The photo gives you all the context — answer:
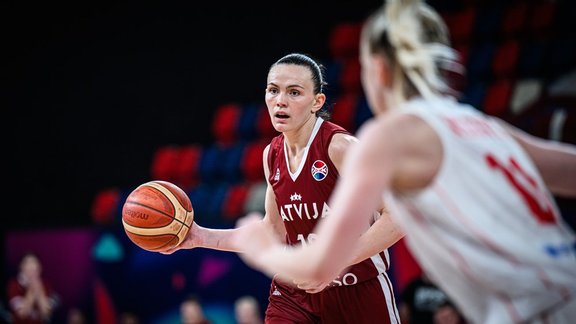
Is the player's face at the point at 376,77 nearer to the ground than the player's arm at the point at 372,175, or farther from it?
farther from it

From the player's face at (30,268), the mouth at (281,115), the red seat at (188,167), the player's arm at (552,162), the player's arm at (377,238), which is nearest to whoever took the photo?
the player's arm at (552,162)

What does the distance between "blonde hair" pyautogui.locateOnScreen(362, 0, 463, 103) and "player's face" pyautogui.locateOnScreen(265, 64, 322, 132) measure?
6.55 feet

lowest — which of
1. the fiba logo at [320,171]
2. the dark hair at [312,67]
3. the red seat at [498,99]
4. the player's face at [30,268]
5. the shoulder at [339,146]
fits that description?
the player's face at [30,268]

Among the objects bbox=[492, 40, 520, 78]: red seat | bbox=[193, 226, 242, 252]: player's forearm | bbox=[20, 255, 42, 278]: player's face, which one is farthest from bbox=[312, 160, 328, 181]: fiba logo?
bbox=[20, 255, 42, 278]: player's face

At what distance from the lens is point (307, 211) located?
166 inches

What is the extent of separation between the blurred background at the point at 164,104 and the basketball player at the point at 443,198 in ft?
22.4

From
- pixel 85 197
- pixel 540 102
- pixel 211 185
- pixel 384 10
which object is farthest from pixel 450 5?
pixel 384 10

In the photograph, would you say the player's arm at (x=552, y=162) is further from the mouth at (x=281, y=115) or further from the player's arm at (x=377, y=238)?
the mouth at (x=281, y=115)

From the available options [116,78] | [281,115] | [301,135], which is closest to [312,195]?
[301,135]

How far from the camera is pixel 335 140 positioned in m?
4.22

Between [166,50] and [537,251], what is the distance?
39.5ft

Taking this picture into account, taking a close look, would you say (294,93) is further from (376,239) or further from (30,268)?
(30,268)

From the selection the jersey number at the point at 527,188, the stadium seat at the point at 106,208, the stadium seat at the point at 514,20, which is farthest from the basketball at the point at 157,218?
the stadium seat at the point at 106,208

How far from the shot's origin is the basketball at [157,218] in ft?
13.1
